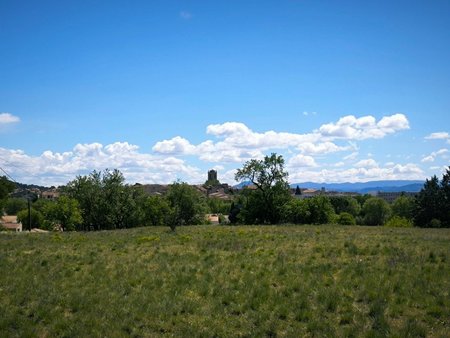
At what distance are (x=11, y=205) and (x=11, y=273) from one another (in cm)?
16234

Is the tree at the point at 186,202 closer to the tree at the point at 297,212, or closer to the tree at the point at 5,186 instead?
the tree at the point at 297,212

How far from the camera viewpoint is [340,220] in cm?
8338

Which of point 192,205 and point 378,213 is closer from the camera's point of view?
point 192,205

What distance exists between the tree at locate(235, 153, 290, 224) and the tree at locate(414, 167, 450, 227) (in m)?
24.8

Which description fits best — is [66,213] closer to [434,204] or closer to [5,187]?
[5,187]

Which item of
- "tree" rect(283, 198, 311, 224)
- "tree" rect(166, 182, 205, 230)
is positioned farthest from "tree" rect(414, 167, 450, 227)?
"tree" rect(166, 182, 205, 230)

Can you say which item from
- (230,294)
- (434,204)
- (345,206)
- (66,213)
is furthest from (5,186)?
(345,206)

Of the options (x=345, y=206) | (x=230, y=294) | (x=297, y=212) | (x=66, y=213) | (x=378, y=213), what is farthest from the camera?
(x=345, y=206)

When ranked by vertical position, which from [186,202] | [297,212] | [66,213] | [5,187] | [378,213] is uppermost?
[5,187]

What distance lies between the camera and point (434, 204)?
232 feet

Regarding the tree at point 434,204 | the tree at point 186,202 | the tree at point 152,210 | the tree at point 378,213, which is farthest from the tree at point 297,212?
the tree at point 378,213

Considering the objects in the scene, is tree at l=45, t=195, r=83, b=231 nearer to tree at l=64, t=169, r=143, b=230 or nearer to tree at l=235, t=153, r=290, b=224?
tree at l=64, t=169, r=143, b=230

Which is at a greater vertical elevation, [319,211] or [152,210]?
[152,210]

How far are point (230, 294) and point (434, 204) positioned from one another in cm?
6834
